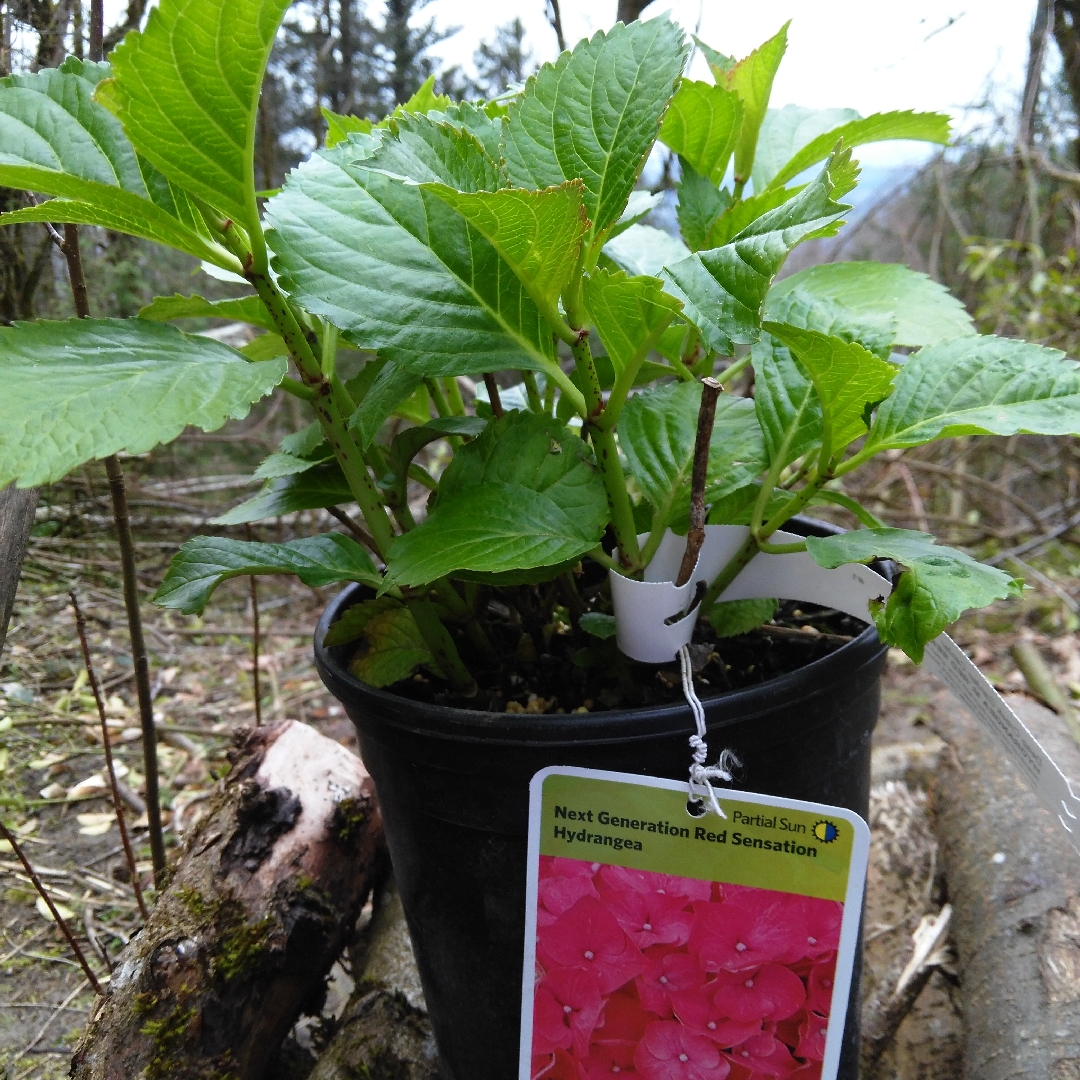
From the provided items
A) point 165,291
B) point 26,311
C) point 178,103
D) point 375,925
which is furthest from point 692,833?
point 165,291

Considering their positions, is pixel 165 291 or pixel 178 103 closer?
pixel 178 103

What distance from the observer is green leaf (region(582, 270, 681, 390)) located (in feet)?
1.50

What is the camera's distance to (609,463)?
0.52 metres

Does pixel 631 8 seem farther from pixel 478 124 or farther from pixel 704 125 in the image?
pixel 478 124

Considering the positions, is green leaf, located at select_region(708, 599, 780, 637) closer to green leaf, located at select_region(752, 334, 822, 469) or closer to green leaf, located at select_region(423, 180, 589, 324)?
green leaf, located at select_region(752, 334, 822, 469)

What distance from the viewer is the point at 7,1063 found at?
0.76 m

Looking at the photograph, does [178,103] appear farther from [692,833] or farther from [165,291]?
[165,291]

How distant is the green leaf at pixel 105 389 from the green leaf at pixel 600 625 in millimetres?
261

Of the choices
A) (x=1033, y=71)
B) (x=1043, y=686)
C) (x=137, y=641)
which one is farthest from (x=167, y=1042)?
(x=1033, y=71)

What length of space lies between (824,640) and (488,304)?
38 centimetres

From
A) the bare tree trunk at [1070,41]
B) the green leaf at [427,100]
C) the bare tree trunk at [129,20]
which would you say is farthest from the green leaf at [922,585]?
the bare tree trunk at [1070,41]

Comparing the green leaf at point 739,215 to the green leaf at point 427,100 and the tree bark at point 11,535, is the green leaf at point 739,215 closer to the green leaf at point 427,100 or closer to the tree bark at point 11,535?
the green leaf at point 427,100

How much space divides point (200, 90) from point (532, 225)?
0.18 m

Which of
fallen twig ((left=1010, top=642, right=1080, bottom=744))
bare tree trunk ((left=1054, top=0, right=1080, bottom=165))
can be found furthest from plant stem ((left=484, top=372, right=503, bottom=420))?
bare tree trunk ((left=1054, top=0, right=1080, bottom=165))
